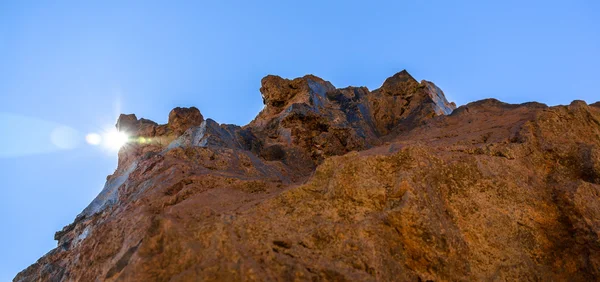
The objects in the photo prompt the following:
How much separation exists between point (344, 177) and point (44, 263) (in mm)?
8046

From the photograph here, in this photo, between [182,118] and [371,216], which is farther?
[182,118]

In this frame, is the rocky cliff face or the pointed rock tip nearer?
the rocky cliff face

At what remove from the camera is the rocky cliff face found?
6566mm

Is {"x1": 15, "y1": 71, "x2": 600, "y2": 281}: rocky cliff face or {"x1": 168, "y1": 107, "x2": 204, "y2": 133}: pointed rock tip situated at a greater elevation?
{"x1": 168, "y1": 107, "x2": 204, "y2": 133}: pointed rock tip

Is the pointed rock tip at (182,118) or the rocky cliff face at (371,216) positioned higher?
the pointed rock tip at (182,118)

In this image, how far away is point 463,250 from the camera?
290 inches

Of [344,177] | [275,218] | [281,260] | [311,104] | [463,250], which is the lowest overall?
[463,250]

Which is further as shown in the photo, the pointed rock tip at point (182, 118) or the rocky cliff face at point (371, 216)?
the pointed rock tip at point (182, 118)

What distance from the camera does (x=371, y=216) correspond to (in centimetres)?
754

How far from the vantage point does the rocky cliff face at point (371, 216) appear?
6.57 metres

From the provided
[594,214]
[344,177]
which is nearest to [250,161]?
[344,177]

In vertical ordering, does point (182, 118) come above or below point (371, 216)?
above

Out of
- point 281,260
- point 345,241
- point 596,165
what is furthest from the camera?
point 596,165

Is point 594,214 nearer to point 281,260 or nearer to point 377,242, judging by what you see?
point 377,242
